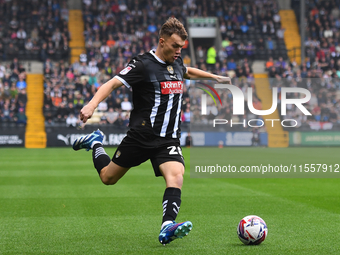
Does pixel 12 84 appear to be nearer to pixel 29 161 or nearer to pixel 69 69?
pixel 69 69

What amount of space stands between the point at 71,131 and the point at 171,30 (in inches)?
870

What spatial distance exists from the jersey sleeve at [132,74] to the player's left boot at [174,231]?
58.2 inches

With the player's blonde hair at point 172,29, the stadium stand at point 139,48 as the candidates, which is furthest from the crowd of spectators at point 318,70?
the player's blonde hair at point 172,29

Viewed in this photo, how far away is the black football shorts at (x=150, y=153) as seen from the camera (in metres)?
5.55

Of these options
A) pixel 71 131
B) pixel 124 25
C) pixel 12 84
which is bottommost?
pixel 71 131

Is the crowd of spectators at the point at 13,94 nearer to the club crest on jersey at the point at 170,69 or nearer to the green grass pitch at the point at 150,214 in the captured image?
the green grass pitch at the point at 150,214

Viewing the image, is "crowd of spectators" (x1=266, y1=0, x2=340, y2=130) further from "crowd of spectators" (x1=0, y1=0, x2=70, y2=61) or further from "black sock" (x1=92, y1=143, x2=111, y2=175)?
"black sock" (x1=92, y1=143, x2=111, y2=175)

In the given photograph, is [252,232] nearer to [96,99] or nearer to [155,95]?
[155,95]

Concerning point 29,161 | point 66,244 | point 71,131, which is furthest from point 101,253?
point 71,131

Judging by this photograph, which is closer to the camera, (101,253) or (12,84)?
(101,253)

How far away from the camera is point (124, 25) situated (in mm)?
35250

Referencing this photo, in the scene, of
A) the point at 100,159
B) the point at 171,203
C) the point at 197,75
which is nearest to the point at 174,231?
the point at 171,203

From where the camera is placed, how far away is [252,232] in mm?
5434

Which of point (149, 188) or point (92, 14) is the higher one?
point (92, 14)
